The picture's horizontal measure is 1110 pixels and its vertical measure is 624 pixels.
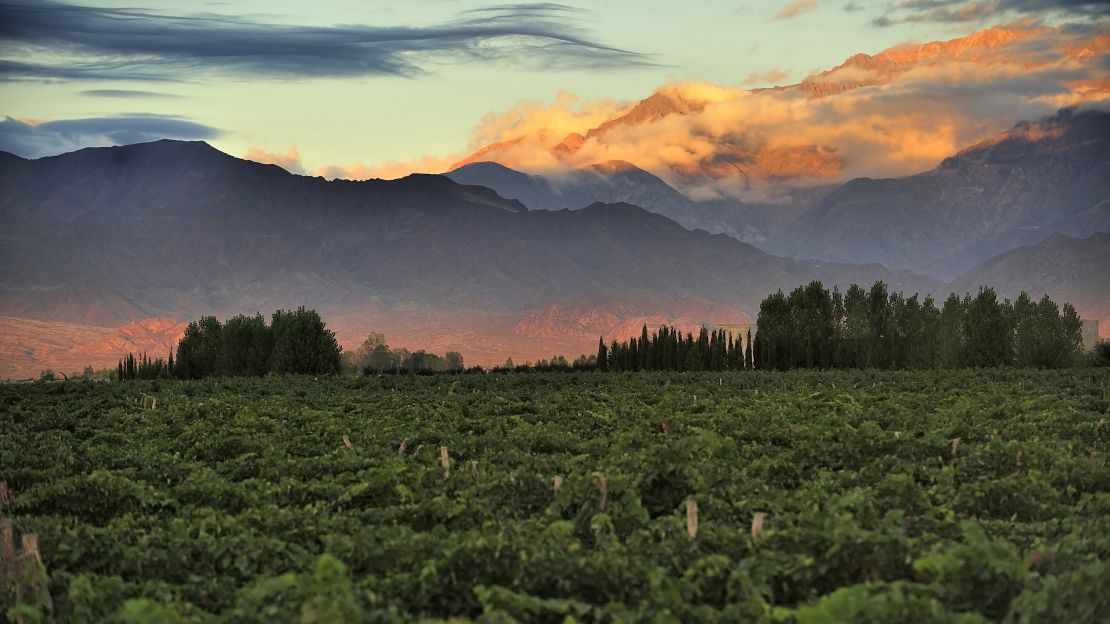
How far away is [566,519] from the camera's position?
1775 cm

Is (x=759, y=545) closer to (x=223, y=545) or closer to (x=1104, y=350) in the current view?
(x=223, y=545)

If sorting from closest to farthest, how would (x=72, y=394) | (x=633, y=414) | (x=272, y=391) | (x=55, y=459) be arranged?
1. (x=55, y=459)
2. (x=633, y=414)
3. (x=72, y=394)
4. (x=272, y=391)

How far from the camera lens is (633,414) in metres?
38.1

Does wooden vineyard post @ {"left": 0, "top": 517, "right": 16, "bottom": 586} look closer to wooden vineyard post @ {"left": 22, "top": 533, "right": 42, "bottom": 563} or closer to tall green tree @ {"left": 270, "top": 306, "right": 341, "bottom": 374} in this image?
wooden vineyard post @ {"left": 22, "top": 533, "right": 42, "bottom": 563}

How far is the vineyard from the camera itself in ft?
39.9

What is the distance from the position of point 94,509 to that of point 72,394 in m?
38.8

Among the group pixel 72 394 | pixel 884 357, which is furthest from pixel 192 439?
pixel 884 357

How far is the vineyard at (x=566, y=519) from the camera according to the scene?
1215cm

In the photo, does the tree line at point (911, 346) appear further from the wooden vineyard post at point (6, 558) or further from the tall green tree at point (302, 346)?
the wooden vineyard post at point (6, 558)

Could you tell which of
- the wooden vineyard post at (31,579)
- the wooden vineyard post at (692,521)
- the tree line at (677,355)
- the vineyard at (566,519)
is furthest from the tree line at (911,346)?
the wooden vineyard post at (31,579)

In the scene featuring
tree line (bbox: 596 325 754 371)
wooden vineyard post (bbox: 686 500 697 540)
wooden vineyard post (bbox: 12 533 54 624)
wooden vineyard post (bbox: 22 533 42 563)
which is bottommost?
wooden vineyard post (bbox: 12 533 54 624)

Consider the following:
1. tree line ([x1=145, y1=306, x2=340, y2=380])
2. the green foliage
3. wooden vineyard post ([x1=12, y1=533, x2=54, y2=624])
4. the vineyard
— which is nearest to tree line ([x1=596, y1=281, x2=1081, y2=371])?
the green foliage

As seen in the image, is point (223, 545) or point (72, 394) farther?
point (72, 394)

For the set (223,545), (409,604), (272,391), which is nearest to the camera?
(409,604)
